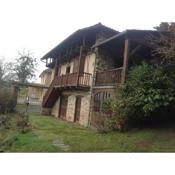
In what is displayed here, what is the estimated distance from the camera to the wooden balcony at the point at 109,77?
48.7ft

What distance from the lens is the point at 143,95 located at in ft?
37.5

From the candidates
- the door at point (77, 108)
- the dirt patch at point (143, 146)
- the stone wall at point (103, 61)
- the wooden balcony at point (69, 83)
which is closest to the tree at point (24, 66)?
the wooden balcony at point (69, 83)

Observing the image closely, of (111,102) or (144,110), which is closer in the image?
(144,110)

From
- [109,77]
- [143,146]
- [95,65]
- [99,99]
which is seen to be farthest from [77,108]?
[143,146]

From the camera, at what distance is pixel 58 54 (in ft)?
85.9

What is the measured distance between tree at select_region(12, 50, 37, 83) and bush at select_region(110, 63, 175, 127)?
39156 millimetres

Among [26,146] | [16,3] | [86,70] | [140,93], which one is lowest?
[26,146]

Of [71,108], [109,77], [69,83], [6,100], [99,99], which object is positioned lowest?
[71,108]

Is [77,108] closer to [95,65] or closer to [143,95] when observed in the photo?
[95,65]

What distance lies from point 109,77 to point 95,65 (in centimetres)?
234

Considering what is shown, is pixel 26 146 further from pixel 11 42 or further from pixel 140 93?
pixel 11 42

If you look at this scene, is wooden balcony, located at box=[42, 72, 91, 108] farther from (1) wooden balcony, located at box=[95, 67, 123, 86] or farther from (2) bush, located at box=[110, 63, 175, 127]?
(2) bush, located at box=[110, 63, 175, 127]

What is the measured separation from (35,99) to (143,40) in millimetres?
18800

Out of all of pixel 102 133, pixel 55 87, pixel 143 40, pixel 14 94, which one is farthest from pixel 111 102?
pixel 14 94
